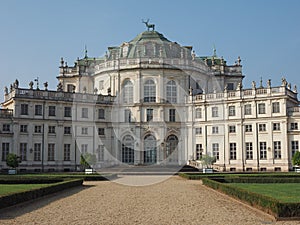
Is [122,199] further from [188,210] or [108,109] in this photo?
[108,109]

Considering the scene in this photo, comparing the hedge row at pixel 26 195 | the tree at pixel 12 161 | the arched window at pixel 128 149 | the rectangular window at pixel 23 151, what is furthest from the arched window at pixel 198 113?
the hedge row at pixel 26 195

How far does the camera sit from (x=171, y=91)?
65.9 metres

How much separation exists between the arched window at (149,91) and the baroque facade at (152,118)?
15 centimetres

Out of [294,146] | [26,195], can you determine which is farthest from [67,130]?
[26,195]

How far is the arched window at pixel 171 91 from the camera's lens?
65.8 m

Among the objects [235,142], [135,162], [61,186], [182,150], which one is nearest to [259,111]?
[235,142]

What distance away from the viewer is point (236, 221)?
16.0 meters

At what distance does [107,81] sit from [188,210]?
167 ft

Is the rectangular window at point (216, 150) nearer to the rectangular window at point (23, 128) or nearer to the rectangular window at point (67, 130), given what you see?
the rectangular window at point (67, 130)

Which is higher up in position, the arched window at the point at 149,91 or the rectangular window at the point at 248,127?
the arched window at the point at 149,91

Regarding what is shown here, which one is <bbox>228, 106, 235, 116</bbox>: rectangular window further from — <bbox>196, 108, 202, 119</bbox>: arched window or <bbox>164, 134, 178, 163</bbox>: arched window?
<bbox>164, 134, 178, 163</bbox>: arched window

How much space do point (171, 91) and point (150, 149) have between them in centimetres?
955

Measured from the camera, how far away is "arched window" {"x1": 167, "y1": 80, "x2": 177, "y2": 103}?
65812 millimetres

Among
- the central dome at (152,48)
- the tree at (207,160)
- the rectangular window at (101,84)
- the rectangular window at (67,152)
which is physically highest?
the central dome at (152,48)
